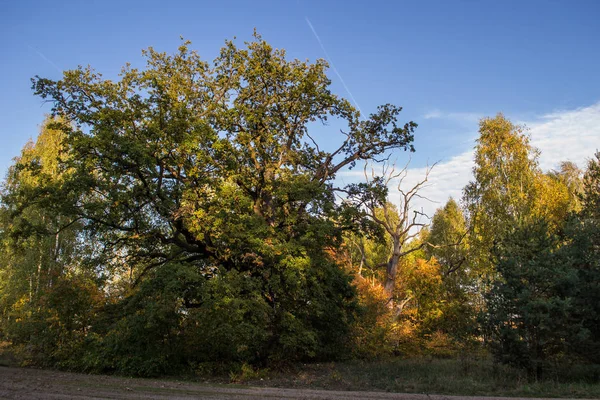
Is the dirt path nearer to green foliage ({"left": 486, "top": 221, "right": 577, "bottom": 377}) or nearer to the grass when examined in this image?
the grass

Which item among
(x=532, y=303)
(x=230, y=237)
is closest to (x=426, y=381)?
(x=532, y=303)

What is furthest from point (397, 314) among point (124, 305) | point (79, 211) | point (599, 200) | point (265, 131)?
point (79, 211)

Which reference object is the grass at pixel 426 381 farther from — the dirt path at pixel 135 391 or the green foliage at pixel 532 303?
the dirt path at pixel 135 391

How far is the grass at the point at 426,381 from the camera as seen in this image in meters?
10.9

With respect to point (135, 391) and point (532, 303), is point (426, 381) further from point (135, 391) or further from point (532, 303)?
point (135, 391)

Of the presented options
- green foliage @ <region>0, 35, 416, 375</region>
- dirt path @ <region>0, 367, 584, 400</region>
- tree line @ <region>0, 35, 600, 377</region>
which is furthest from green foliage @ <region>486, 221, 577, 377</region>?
green foliage @ <region>0, 35, 416, 375</region>

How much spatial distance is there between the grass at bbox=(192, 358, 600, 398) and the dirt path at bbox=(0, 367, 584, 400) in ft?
3.95

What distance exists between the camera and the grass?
10.9 meters

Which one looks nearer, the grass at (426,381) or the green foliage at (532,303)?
the grass at (426,381)

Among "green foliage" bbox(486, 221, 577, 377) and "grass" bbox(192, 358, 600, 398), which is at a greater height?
"green foliage" bbox(486, 221, 577, 377)

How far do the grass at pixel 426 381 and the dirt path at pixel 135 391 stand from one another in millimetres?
1204

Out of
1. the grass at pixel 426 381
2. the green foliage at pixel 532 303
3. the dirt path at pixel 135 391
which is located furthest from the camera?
the green foliage at pixel 532 303

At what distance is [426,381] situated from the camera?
12703 mm

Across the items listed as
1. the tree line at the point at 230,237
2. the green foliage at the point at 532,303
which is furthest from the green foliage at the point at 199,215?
the green foliage at the point at 532,303
